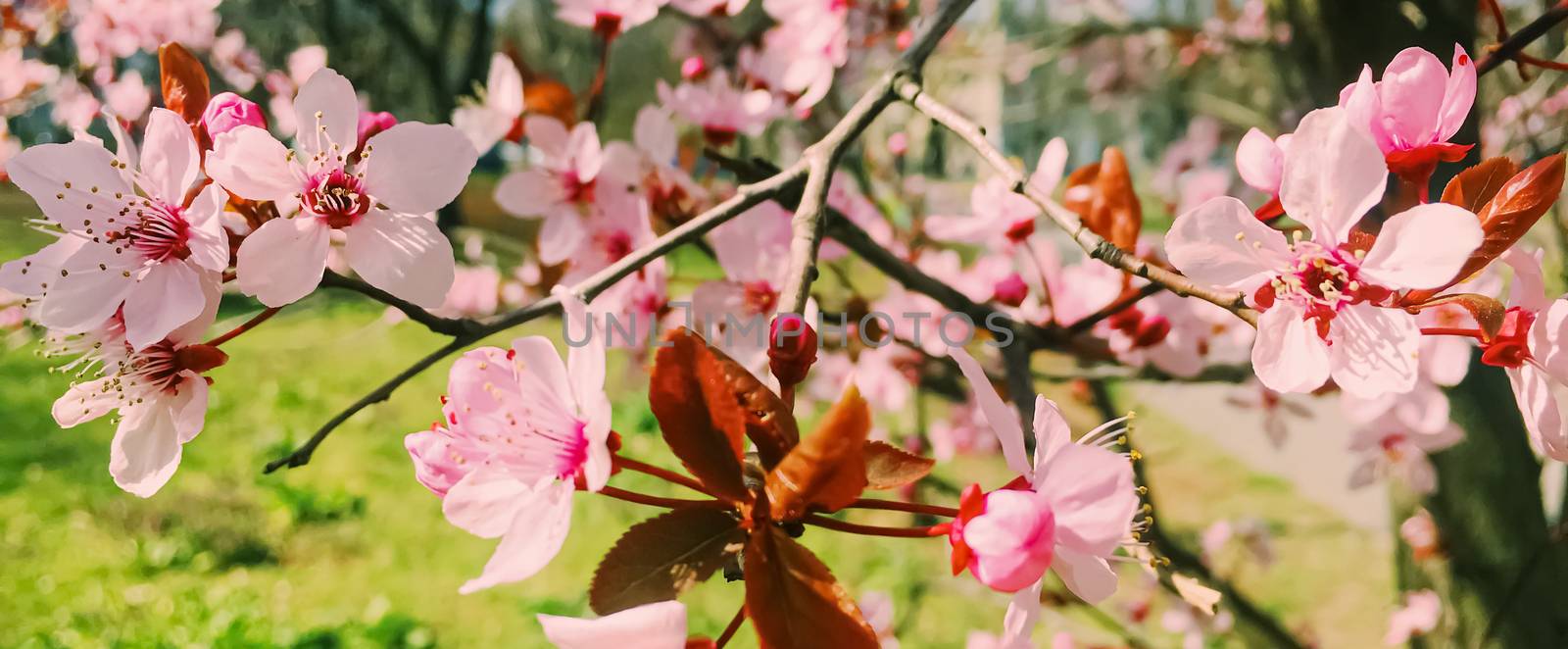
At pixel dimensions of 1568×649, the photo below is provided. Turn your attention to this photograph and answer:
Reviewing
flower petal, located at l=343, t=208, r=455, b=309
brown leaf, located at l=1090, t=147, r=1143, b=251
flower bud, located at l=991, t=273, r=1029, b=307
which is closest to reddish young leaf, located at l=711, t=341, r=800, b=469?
flower petal, located at l=343, t=208, r=455, b=309

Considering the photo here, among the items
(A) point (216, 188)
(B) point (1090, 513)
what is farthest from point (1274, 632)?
(A) point (216, 188)

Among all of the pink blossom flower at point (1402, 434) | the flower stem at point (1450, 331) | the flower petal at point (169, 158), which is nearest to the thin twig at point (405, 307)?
→ the flower petal at point (169, 158)

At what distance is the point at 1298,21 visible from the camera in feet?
4.84

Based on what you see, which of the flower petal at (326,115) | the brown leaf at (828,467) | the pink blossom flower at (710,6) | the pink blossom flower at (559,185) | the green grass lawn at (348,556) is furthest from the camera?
the green grass lawn at (348,556)

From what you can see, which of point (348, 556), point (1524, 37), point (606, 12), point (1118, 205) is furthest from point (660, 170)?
point (348, 556)

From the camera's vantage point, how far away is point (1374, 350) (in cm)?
57

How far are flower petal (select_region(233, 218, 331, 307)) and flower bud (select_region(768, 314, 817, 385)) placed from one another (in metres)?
0.31

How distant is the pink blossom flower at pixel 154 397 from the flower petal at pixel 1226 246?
65cm

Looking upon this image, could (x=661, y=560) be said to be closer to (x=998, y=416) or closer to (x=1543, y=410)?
(x=998, y=416)

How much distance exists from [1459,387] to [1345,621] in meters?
1.98

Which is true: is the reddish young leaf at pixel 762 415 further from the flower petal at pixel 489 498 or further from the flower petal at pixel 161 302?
the flower petal at pixel 161 302

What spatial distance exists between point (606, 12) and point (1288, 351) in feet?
3.44

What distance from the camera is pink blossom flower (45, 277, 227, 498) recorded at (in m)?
0.62

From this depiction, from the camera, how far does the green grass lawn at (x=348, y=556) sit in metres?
2.84
